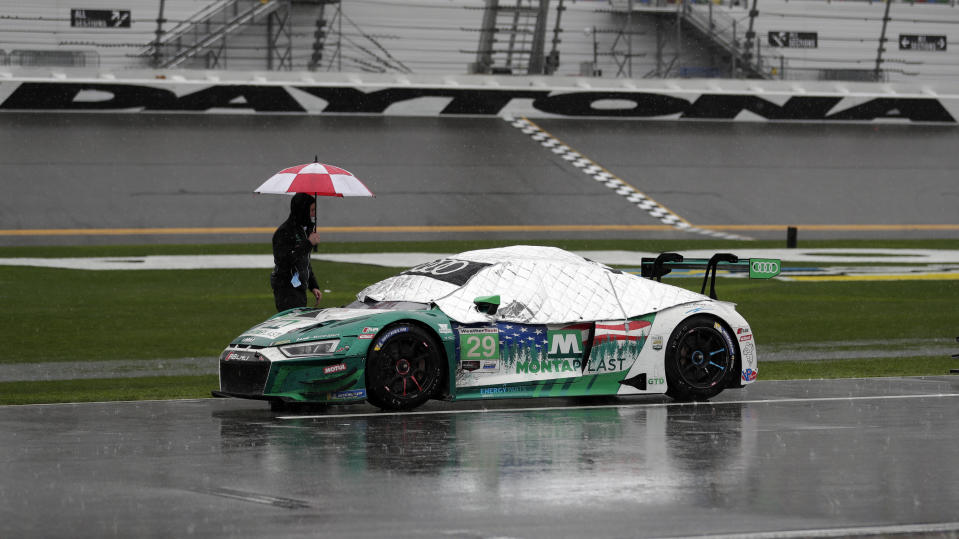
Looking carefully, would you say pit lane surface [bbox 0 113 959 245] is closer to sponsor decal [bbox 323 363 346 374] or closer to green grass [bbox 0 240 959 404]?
green grass [bbox 0 240 959 404]

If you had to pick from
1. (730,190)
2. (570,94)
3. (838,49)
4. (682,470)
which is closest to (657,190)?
(730,190)

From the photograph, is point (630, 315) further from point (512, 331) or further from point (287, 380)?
point (287, 380)

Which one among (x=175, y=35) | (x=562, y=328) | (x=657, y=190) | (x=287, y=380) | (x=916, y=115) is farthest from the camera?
(x=916, y=115)

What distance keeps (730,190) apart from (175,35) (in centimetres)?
1697

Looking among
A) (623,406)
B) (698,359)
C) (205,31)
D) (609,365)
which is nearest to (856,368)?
(698,359)

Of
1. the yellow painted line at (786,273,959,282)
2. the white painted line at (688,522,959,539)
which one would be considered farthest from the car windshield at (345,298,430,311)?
the yellow painted line at (786,273,959,282)

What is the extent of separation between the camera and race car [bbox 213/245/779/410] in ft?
32.5

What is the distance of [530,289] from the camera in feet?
35.1

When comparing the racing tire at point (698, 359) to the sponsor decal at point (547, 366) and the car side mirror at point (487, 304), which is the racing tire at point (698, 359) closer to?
the sponsor decal at point (547, 366)

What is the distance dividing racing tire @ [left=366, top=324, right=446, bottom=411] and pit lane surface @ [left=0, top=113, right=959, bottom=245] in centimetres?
2226

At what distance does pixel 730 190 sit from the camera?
124 ft

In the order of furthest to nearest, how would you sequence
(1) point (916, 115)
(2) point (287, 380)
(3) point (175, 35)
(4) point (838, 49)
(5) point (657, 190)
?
1. (4) point (838, 49)
2. (1) point (916, 115)
3. (3) point (175, 35)
4. (5) point (657, 190)
5. (2) point (287, 380)

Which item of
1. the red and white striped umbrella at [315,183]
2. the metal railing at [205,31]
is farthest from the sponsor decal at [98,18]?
the red and white striped umbrella at [315,183]

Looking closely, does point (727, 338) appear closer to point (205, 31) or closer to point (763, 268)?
point (763, 268)
